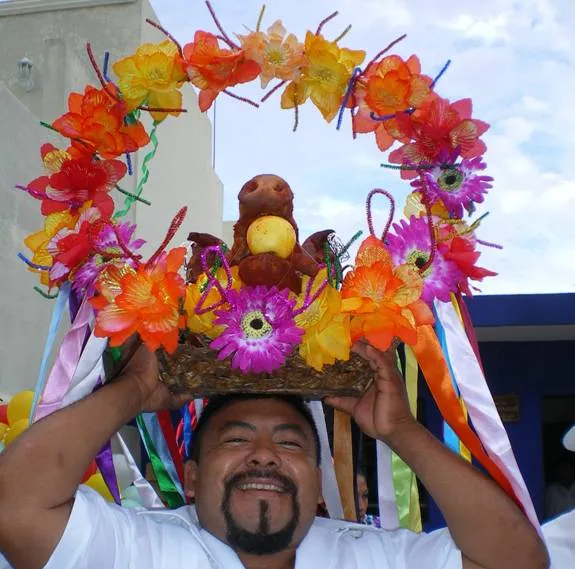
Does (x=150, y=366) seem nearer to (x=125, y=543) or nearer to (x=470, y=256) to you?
(x=125, y=543)

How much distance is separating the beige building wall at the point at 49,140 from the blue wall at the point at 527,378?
3.47 meters

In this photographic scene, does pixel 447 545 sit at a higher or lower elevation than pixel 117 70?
lower

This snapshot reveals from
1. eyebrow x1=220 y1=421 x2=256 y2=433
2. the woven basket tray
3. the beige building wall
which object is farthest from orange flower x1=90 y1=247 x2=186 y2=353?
the beige building wall

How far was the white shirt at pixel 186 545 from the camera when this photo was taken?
1.81 m

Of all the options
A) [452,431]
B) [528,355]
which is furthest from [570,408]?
[452,431]

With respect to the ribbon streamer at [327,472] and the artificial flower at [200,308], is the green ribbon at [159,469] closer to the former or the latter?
the ribbon streamer at [327,472]

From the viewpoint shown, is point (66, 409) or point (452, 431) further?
point (452, 431)

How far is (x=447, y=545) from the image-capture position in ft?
6.46

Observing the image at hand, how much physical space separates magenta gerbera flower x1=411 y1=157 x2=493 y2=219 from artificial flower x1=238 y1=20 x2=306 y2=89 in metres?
0.50

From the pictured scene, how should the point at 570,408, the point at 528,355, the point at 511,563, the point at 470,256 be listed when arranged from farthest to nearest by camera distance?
1. the point at 570,408
2. the point at 528,355
3. the point at 470,256
4. the point at 511,563

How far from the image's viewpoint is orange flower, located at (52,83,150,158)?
2.14m

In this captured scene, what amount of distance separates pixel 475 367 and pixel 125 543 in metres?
1.05

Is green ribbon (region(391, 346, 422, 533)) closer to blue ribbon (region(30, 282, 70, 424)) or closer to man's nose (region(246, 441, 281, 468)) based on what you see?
man's nose (region(246, 441, 281, 468))

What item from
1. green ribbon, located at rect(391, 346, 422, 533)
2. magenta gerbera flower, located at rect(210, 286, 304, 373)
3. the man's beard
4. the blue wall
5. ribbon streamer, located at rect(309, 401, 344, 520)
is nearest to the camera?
magenta gerbera flower, located at rect(210, 286, 304, 373)
